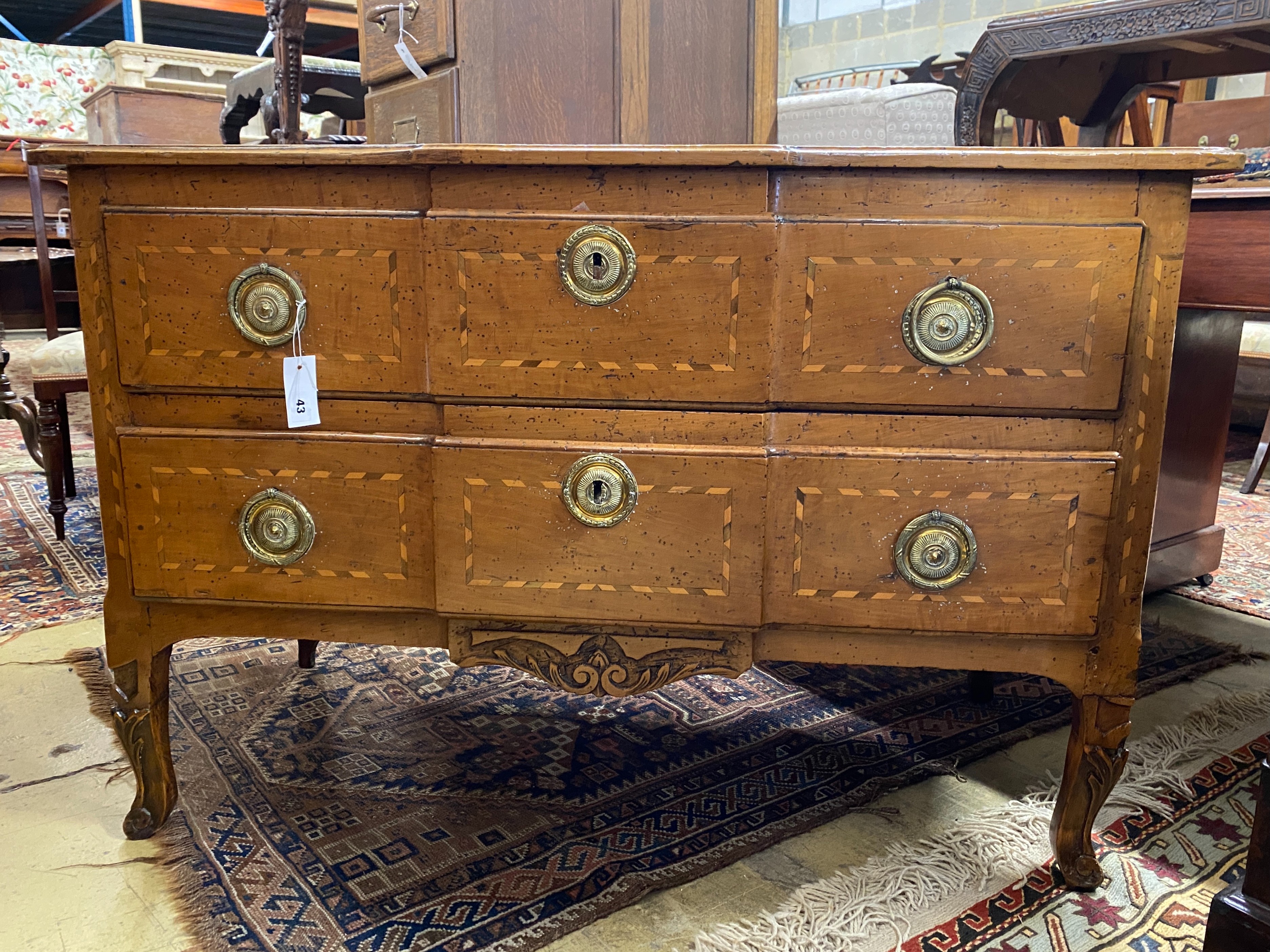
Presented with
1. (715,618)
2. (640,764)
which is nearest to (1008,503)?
(715,618)

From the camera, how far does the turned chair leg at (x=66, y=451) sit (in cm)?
254

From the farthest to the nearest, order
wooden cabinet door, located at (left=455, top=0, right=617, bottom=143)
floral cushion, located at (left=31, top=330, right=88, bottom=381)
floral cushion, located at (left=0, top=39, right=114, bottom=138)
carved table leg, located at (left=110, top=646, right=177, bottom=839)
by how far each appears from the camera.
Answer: floral cushion, located at (left=0, top=39, right=114, bottom=138)
floral cushion, located at (left=31, top=330, right=88, bottom=381)
wooden cabinet door, located at (left=455, top=0, right=617, bottom=143)
carved table leg, located at (left=110, top=646, right=177, bottom=839)

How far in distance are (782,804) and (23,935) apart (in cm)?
94

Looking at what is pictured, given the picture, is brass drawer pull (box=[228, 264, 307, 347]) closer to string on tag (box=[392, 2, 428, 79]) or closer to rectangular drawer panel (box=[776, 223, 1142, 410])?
string on tag (box=[392, 2, 428, 79])

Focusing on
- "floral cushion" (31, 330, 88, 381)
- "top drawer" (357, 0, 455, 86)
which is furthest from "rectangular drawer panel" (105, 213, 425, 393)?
"floral cushion" (31, 330, 88, 381)

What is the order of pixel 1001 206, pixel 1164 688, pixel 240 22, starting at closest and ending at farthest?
pixel 1001 206
pixel 1164 688
pixel 240 22

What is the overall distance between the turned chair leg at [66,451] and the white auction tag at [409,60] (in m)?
1.66

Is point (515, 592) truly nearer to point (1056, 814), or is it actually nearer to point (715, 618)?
point (715, 618)

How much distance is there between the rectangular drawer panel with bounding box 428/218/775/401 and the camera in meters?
1.01

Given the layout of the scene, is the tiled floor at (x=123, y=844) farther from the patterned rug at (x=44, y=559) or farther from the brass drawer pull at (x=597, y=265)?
the brass drawer pull at (x=597, y=265)

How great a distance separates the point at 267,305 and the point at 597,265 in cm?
38

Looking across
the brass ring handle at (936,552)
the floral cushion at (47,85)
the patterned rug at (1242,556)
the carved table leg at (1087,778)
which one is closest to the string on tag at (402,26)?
the brass ring handle at (936,552)

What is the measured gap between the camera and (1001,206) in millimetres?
994

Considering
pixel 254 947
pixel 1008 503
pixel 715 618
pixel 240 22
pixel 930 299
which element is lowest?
pixel 254 947
